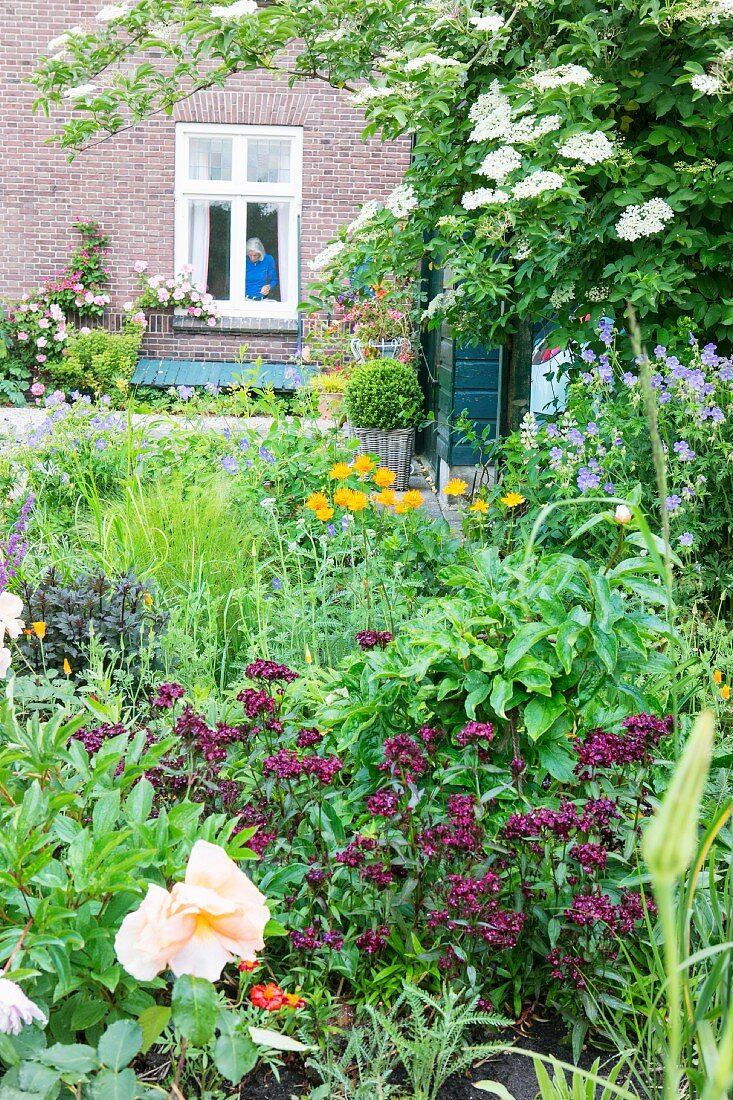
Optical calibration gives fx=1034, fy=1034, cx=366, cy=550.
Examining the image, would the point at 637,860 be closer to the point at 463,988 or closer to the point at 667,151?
the point at 463,988

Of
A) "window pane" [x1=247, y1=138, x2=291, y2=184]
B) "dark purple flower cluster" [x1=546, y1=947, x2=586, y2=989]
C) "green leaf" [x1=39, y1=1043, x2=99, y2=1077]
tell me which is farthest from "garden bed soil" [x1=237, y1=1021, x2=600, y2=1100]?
"window pane" [x1=247, y1=138, x2=291, y2=184]

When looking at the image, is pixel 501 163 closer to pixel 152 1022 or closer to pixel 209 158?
pixel 152 1022

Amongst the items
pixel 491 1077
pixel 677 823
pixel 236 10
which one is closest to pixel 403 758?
pixel 491 1077

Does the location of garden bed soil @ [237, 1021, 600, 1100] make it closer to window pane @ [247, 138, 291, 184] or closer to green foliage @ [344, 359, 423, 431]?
green foliage @ [344, 359, 423, 431]

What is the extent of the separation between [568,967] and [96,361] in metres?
9.54

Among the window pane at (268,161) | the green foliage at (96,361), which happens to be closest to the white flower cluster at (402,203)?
the green foliage at (96,361)

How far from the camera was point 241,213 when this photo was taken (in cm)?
1088

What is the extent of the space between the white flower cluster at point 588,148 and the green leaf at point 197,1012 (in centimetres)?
287

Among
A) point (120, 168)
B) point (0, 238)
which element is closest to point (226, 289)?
point (120, 168)

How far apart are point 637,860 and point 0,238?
10705mm

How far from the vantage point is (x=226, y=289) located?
11039 mm

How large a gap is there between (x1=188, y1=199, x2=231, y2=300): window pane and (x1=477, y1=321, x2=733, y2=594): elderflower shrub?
7.94m

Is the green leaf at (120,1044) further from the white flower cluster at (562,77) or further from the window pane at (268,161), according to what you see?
the window pane at (268,161)

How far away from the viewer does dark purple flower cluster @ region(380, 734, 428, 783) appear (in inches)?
63.2
